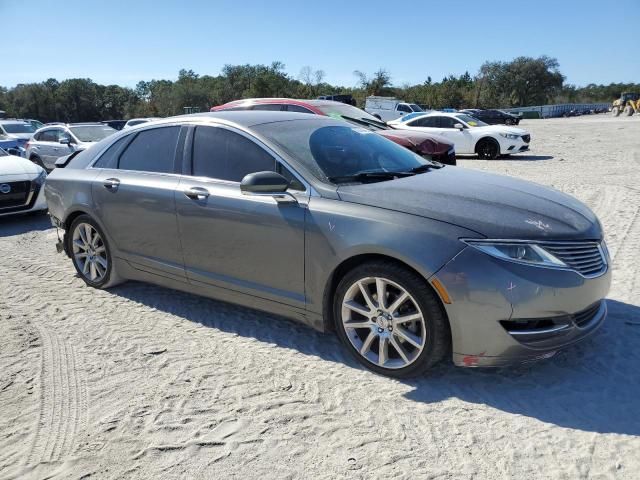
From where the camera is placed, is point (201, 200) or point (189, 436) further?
point (201, 200)

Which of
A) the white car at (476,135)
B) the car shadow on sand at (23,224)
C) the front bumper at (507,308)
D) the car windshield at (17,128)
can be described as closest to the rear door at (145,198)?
the front bumper at (507,308)

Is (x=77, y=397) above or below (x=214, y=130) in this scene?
below

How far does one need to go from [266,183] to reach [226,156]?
0.74m

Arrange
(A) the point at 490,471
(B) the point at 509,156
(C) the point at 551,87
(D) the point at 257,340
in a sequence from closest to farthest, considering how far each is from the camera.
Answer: (A) the point at 490,471 < (D) the point at 257,340 < (B) the point at 509,156 < (C) the point at 551,87

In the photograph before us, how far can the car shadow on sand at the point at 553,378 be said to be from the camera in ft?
9.53

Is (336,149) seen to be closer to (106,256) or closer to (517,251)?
(517,251)

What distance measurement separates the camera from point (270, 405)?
304 cm

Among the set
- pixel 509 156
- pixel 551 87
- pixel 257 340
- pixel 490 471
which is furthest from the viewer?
pixel 551 87

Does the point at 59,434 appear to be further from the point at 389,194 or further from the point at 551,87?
the point at 551,87

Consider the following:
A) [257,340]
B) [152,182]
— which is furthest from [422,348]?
[152,182]

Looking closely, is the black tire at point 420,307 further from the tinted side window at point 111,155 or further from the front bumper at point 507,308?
the tinted side window at point 111,155

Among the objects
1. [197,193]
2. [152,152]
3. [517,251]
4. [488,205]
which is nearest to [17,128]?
[152,152]

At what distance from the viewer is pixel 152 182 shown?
4.37m

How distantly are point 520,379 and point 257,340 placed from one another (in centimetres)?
184
